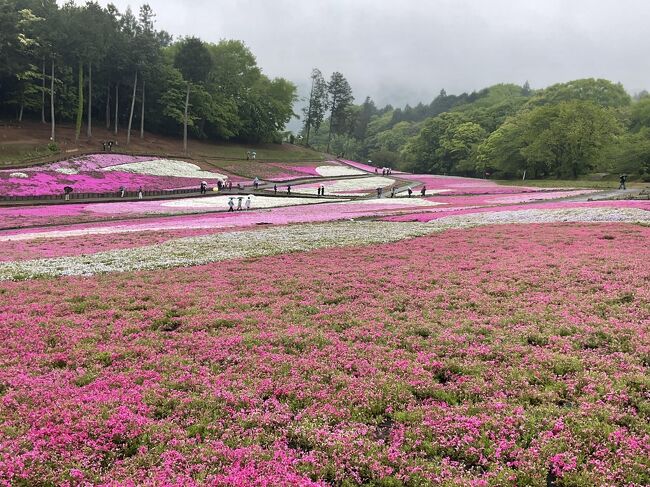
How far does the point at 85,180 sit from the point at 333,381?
52706 millimetres

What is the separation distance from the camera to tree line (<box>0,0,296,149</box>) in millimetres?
63625

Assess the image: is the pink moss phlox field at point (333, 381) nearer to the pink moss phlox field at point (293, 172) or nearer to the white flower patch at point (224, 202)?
the white flower patch at point (224, 202)

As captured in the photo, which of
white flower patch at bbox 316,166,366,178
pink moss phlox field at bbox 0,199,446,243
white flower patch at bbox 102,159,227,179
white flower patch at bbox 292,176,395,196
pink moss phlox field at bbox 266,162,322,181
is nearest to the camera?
pink moss phlox field at bbox 0,199,446,243

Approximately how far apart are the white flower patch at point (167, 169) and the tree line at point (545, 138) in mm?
57547

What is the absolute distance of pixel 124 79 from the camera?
79.3 meters

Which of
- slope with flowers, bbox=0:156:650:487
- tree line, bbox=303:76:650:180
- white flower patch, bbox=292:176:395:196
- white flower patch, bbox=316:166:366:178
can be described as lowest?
slope with flowers, bbox=0:156:650:487

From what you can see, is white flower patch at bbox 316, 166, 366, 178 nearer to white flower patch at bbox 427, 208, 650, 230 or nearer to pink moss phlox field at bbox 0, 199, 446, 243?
pink moss phlox field at bbox 0, 199, 446, 243

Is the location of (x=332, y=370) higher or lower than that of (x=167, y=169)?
lower

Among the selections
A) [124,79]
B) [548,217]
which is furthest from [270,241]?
[124,79]

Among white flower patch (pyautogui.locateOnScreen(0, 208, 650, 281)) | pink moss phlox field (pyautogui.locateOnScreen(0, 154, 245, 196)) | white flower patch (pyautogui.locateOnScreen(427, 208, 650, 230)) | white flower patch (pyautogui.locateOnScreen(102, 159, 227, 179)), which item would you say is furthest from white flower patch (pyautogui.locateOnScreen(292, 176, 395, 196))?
white flower patch (pyautogui.locateOnScreen(0, 208, 650, 281))

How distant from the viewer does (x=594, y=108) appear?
73.6 m

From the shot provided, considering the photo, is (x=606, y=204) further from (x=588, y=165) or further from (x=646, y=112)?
(x=646, y=112)

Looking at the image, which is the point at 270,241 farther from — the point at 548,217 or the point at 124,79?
the point at 124,79

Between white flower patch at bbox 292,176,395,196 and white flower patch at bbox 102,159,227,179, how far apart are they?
49.2 feet
